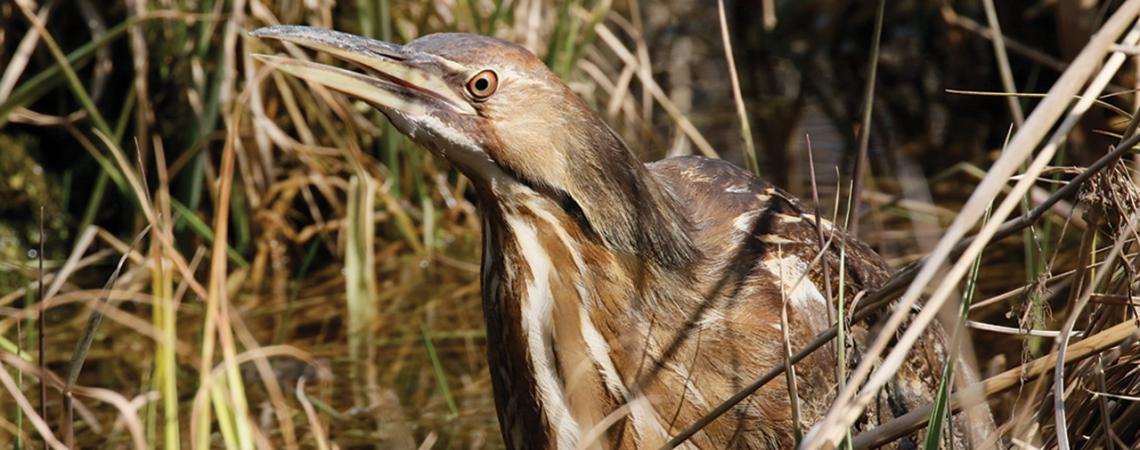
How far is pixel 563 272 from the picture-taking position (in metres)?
2.26

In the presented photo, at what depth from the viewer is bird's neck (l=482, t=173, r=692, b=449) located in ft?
7.35

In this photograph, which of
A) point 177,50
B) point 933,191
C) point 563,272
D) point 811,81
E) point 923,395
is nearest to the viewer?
point 563,272

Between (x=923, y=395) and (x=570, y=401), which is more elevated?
(x=570, y=401)

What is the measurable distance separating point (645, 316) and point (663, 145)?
2592 mm

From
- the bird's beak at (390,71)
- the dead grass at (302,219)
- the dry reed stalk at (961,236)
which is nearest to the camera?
the dry reed stalk at (961,236)

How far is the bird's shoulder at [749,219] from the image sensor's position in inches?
96.3

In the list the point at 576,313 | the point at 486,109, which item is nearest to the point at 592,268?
the point at 576,313

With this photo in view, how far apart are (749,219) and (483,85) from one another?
547 millimetres

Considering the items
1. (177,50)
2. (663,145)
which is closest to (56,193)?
(177,50)

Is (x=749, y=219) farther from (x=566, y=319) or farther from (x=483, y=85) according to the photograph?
(x=483, y=85)

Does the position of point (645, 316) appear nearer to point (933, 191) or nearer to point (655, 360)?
point (655, 360)

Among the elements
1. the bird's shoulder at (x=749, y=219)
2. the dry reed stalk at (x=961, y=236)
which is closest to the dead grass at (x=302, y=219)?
the bird's shoulder at (x=749, y=219)

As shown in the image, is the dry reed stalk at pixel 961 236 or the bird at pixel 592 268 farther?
the bird at pixel 592 268

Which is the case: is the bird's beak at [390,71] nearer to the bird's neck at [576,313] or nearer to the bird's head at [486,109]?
the bird's head at [486,109]
